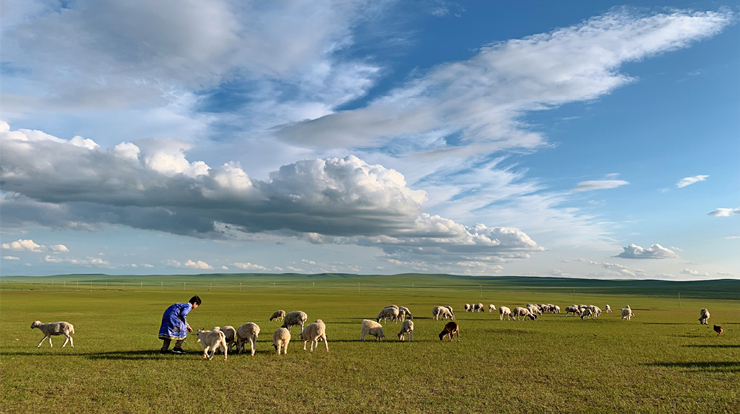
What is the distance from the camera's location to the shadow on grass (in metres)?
15.8

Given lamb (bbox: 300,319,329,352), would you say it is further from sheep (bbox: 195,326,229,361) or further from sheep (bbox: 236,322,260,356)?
sheep (bbox: 195,326,229,361)

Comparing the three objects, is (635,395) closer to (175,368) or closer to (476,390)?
(476,390)

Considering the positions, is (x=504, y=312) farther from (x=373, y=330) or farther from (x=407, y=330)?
(x=373, y=330)

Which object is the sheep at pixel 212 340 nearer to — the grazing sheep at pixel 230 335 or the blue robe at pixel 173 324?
the blue robe at pixel 173 324

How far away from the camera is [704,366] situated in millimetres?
16469

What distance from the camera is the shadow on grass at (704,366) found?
15.8m

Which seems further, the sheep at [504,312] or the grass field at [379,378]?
the sheep at [504,312]

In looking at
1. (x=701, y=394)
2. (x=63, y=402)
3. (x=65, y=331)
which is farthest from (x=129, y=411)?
(x=701, y=394)

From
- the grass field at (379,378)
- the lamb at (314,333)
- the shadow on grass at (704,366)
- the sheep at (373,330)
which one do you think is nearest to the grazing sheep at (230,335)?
the grass field at (379,378)

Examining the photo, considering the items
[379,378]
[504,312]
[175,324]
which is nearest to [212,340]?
[175,324]

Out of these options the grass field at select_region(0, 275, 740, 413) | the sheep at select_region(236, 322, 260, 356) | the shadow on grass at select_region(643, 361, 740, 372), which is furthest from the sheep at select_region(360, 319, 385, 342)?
the shadow on grass at select_region(643, 361, 740, 372)

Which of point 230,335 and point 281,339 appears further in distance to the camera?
point 230,335

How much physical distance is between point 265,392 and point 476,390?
5.89 m

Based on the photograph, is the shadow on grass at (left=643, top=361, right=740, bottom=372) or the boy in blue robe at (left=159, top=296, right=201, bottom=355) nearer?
the shadow on grass at (left=643, top=361, right=740, bottom=372)
